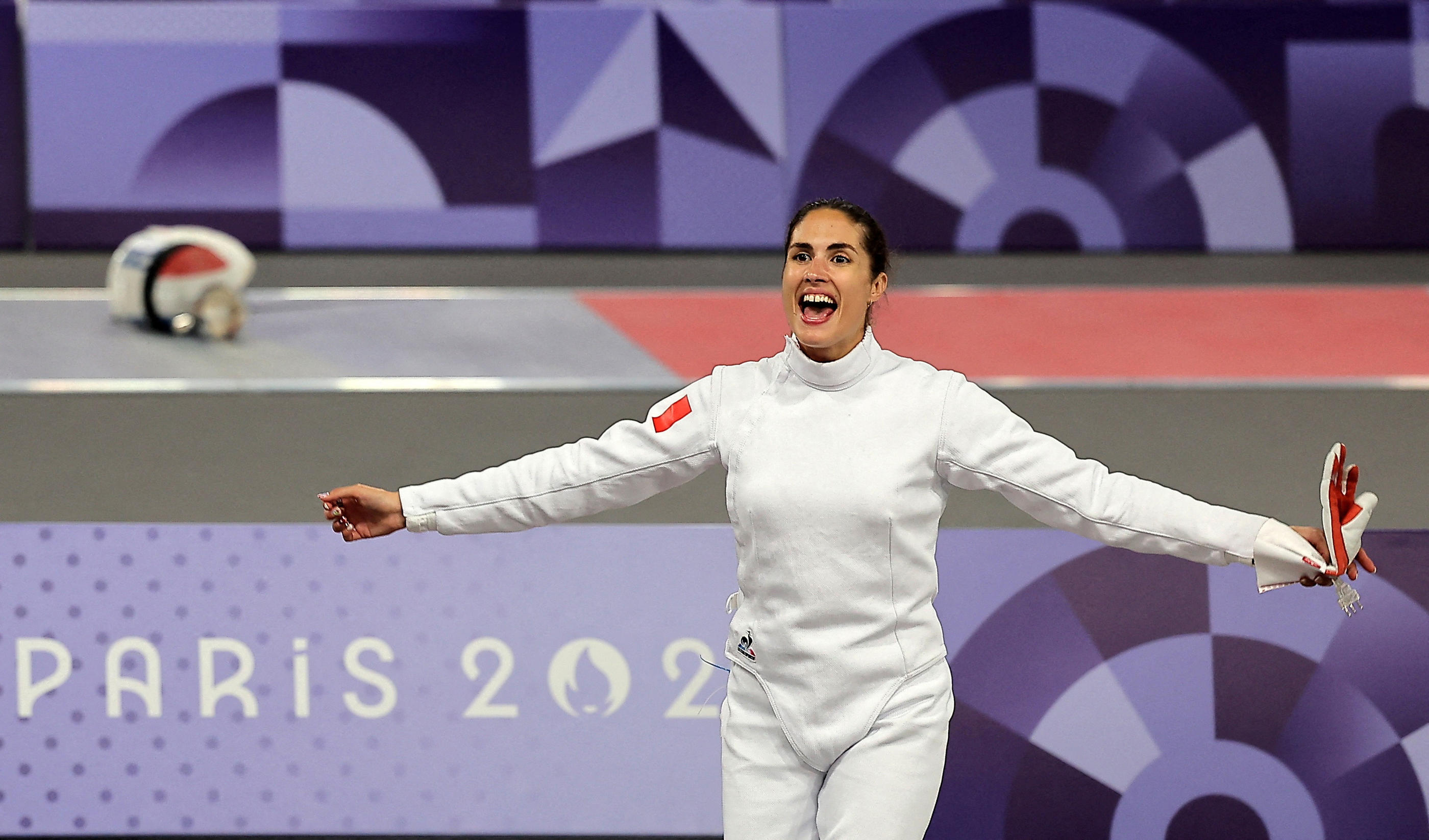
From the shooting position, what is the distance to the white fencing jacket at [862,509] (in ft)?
6.88

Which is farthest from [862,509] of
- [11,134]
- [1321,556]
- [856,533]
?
[11,134]

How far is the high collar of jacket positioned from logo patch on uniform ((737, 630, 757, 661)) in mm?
371

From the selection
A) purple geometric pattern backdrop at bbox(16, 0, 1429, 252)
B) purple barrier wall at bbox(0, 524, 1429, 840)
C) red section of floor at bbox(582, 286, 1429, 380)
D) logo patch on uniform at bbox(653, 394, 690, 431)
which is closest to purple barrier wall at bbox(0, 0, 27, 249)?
purple geometric pattern backdrop at bbox(16, 0, 1429, 252)

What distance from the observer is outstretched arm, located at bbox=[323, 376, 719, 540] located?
225 centimetres

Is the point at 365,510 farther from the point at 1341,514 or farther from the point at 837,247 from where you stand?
the point at 1341,514

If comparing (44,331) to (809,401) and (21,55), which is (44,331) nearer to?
(21,55)

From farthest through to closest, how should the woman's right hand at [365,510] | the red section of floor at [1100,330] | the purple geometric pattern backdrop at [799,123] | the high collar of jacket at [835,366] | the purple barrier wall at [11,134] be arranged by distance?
1. the purple geometric pattern backdrop at [799,123]
2. the purple barrier wall at [11,134]
3. the red section of floor at [1100,330]
4. the woman's right hand at [365,510]
5. the high collar of jacket at [835,366]

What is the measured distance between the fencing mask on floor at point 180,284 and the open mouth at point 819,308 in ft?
12.3

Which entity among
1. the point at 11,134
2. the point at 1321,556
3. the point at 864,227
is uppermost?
the point at 11,134

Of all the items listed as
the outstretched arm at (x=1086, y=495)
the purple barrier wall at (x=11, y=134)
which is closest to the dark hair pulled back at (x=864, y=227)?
the outstretched arm at (x=1086, y=495)

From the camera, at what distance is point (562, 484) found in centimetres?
227

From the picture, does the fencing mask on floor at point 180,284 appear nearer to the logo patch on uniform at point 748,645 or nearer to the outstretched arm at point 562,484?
the outstretched arm at point 562,484

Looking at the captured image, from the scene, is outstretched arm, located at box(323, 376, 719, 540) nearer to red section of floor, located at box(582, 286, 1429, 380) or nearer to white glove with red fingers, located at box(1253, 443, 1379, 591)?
white glove with red fingers, located at box(1253, 443, 1379, 591)

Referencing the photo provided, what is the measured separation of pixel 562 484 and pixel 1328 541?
1091 mm
